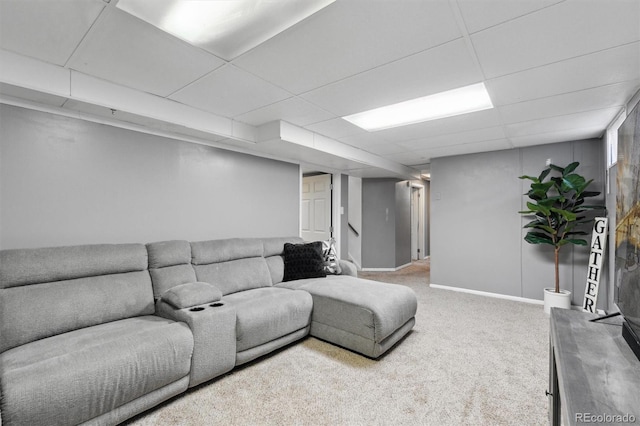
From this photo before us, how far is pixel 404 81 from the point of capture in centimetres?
219

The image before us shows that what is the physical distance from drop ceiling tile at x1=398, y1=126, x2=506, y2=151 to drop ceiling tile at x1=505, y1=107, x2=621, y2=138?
0.14 meters

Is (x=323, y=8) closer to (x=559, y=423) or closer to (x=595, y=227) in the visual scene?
(x=559, y=423)

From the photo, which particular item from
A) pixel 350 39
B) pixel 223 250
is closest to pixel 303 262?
pixel 223 250

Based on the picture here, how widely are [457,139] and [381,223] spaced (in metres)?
2.78

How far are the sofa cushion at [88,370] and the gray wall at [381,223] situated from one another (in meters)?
4.76

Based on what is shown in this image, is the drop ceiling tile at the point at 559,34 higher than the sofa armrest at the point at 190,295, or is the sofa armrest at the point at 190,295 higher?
the drop ceiling tile at the point at 559,34

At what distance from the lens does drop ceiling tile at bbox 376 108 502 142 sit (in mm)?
2908

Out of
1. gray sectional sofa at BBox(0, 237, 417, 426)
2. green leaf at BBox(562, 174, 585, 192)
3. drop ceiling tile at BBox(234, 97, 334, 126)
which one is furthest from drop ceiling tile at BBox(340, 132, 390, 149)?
green leaf at BBox(562, 174, 585, 192)

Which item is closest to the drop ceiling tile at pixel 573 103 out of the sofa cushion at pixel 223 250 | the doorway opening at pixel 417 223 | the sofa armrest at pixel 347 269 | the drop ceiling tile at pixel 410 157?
the drop ceiling tile at pixel 410 157

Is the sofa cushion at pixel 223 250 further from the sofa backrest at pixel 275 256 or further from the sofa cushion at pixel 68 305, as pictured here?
the sofa cushion at pixel 68 305

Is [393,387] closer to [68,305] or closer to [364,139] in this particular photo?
[68,305]

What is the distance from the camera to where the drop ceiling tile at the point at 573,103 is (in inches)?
88.7

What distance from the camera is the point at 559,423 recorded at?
4.35 feet

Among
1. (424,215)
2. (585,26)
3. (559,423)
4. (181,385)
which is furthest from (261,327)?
(424,215)
